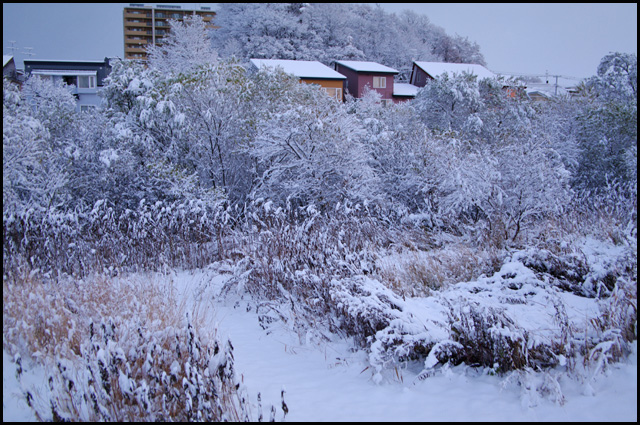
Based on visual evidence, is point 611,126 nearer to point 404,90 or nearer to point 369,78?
point 369,78

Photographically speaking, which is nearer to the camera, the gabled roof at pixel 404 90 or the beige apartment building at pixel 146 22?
the gabled roof at pixel 404 90

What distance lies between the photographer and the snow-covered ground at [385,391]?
2704 mm

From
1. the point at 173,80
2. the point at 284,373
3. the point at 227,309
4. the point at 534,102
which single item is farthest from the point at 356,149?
the point at 534,102

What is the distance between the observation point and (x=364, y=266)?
479 centimetres

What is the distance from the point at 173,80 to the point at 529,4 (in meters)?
8.55

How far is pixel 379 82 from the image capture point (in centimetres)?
3253

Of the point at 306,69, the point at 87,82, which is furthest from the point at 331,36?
the point at 87,82

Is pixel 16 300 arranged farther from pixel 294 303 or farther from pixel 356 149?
pixel 356 149

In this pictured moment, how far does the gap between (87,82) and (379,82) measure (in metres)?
24.1

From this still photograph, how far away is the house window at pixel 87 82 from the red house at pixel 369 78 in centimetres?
2088

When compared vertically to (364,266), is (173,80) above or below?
above

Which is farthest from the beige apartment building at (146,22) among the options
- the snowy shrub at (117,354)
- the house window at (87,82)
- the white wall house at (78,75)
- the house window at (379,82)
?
the snowy shrub at (117,354)

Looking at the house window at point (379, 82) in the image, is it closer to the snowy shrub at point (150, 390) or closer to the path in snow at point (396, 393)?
the path in snow at point (396, 393)

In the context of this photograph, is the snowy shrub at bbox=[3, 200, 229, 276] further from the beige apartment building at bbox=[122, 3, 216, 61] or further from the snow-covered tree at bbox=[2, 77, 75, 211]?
the beige apartment building at bbox=[122, 3, 216, 61]
